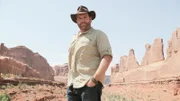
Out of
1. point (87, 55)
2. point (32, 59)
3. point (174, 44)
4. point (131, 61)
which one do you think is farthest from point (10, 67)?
point (32, 59)

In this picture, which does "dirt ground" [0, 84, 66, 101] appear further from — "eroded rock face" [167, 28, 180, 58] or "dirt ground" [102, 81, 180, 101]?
"eroded rock face" [167, 28, 180, 58]

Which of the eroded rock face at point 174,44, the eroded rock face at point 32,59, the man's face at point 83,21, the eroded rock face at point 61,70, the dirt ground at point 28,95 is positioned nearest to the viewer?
the man's face at point 83,21

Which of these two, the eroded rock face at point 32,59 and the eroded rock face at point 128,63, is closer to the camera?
the eroded rock face at point 128,63

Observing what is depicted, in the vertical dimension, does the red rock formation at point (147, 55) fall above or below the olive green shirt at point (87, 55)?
above

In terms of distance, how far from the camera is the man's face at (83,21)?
2.86m

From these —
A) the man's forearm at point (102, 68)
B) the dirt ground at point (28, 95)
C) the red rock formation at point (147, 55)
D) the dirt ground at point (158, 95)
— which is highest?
the red rock formation at point (147, 55)

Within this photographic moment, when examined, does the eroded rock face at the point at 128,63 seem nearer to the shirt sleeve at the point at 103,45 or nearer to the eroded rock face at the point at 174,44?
the eroded rock face at the point at 174,44

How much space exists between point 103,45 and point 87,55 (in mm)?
201

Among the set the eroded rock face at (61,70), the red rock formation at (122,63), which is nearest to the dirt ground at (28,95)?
the red rock formation at (122,63)

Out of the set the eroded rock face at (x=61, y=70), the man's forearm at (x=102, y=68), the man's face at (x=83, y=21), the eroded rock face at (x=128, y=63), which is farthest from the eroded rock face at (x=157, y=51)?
the eroded rock face at (x=61, y=70)

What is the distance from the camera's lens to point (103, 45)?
8.78ft

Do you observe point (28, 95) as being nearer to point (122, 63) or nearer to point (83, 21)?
point (83, 21)

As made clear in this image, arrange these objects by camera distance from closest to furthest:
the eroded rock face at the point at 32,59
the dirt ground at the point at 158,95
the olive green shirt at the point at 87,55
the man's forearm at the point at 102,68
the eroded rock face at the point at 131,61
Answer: the man's forearm at the point at 102,68, the olive green shirt at the point at 87,55, the dirt ground at the point at 158,95, the eroded rock face at the point at 131,61, the eroded rock face at the point at 32,59

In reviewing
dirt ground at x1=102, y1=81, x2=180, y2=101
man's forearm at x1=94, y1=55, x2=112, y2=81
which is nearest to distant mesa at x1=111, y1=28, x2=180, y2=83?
dirt ground at x1=102, y1=81, x2=180, y2=101
